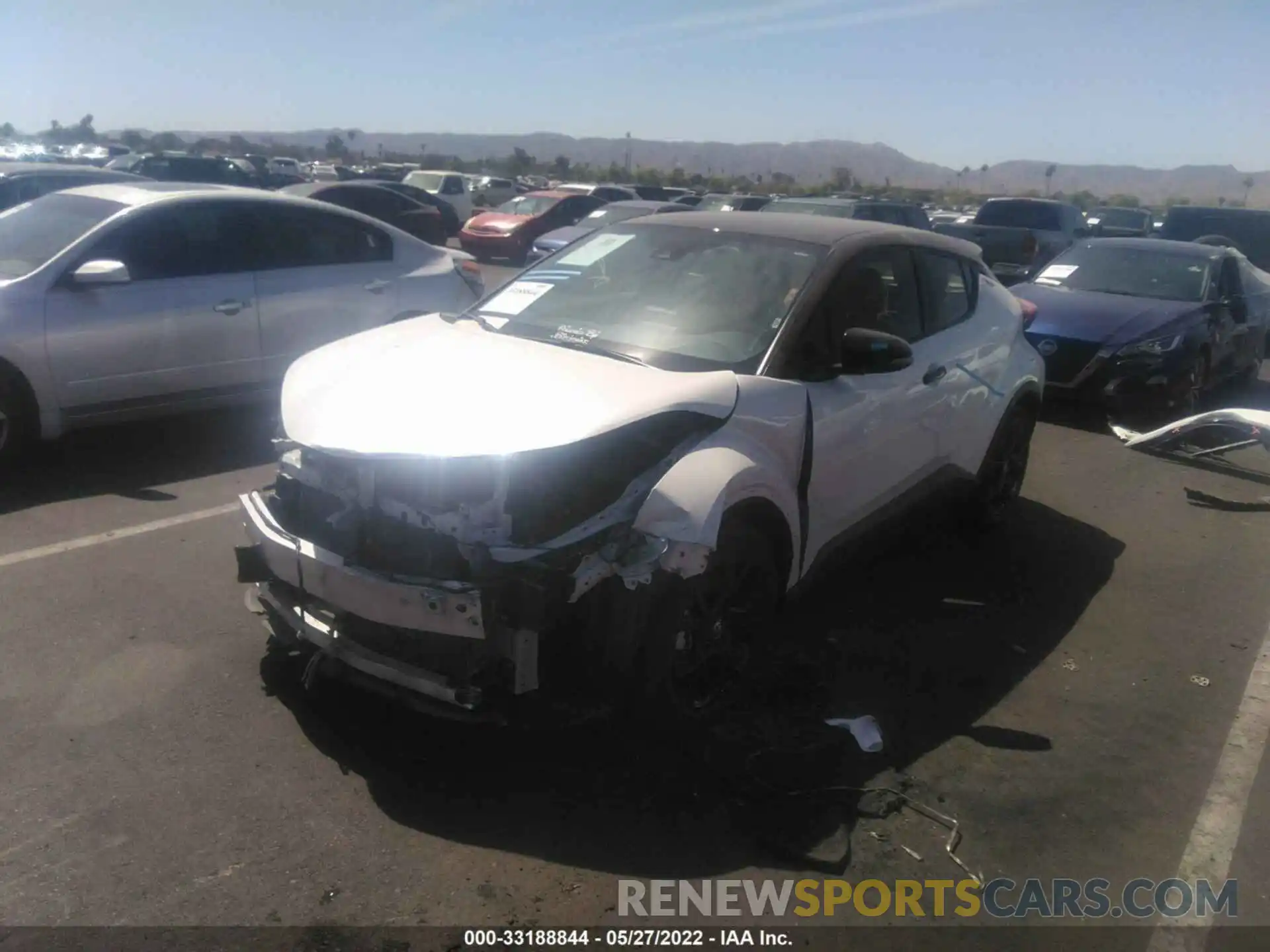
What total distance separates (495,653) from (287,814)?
0.81 meters

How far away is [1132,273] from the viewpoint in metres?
10.5

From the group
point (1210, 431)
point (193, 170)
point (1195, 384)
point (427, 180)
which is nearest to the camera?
point (1210, 431)

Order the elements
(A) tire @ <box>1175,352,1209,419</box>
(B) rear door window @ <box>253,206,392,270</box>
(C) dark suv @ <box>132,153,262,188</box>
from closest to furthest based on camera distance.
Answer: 1. (B) rear door window @ <box>253,206,392,270</box>
2. (A) tire @ <box>1175,352,1209,419</box>
3. (C) dark suv @ <box>132,153,262,188</box>

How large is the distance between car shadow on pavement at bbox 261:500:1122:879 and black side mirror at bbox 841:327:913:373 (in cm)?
92

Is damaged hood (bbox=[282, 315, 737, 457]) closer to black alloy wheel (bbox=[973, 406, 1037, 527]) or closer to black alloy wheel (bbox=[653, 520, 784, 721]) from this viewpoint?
black alloy wheel (bbox=[653, 520, 784, 721])

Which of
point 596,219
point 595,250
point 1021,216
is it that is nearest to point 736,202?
point 596,219

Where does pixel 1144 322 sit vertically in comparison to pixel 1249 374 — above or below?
A: above

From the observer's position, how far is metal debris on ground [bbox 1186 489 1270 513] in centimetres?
731

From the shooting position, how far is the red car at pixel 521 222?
21.0 metres

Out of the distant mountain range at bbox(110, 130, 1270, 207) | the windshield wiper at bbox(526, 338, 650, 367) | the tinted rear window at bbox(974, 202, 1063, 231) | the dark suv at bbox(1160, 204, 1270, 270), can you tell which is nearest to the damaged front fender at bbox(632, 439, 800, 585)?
the windshield wiper at bbox(526, 338, 650, 367)

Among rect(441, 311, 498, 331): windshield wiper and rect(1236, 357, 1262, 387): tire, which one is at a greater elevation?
rect(441, 311, 498, 331): windshield wiper

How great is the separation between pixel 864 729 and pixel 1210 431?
6.27 metres

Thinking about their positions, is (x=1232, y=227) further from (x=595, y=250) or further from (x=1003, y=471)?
(x=595, y=250)

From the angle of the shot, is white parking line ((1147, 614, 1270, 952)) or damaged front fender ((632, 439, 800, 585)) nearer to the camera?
white parking line ((1147, 614, 1270, 952))
